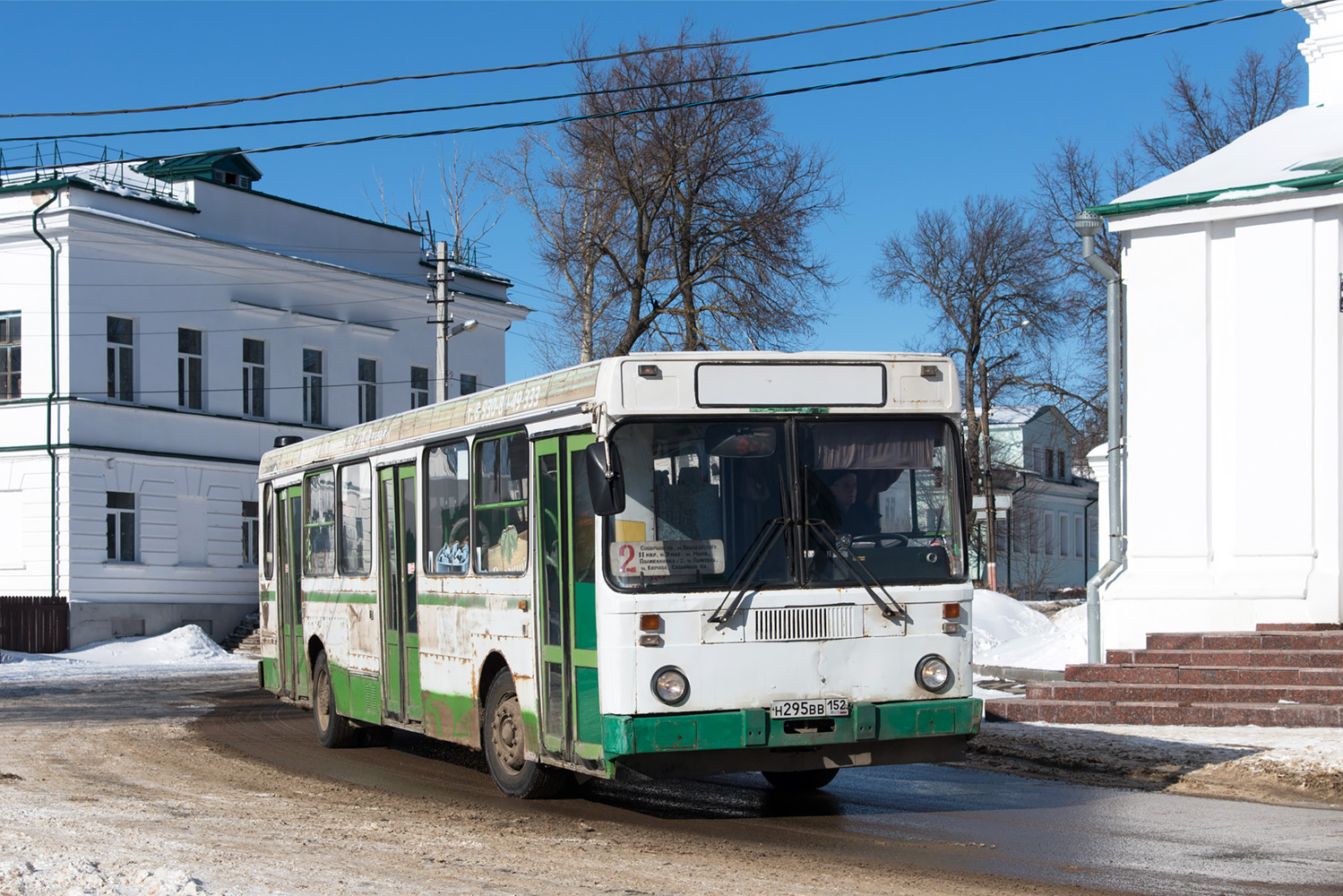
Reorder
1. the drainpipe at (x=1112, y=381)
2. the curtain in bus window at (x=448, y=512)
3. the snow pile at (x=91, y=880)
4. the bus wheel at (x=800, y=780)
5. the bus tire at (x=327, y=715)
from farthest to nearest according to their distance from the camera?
the drainpipe at (x=1112, y=381), the bus tire at (x=327, y=715), the curtain in bus window at (x=448, y=512), the bus wheel at (x=800, y=780), the snow pile at (x=91, y=880)

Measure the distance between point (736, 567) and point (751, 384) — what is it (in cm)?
108

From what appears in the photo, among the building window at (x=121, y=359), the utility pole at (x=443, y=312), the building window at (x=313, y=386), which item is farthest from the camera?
the building window at (x=313, y=386)

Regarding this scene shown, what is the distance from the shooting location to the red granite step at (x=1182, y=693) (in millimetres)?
15195

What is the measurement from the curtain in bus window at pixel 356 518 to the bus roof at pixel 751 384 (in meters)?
3.45

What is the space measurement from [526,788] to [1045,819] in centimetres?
331

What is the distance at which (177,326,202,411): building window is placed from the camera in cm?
3591

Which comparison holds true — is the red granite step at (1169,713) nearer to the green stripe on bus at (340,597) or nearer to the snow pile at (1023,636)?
the snow pile at (1023,636)

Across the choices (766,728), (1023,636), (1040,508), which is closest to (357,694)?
(766,728)

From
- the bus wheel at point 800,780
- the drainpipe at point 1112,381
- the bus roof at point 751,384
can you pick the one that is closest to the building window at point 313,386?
the drainpipe at point 1112,381

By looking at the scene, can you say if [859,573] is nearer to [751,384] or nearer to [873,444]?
[873,444]

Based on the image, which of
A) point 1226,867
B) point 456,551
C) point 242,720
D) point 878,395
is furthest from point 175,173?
point 1226,867

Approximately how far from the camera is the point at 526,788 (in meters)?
10.3

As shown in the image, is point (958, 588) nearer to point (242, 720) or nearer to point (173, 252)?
point (242, 720)

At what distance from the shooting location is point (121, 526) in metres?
34.1
